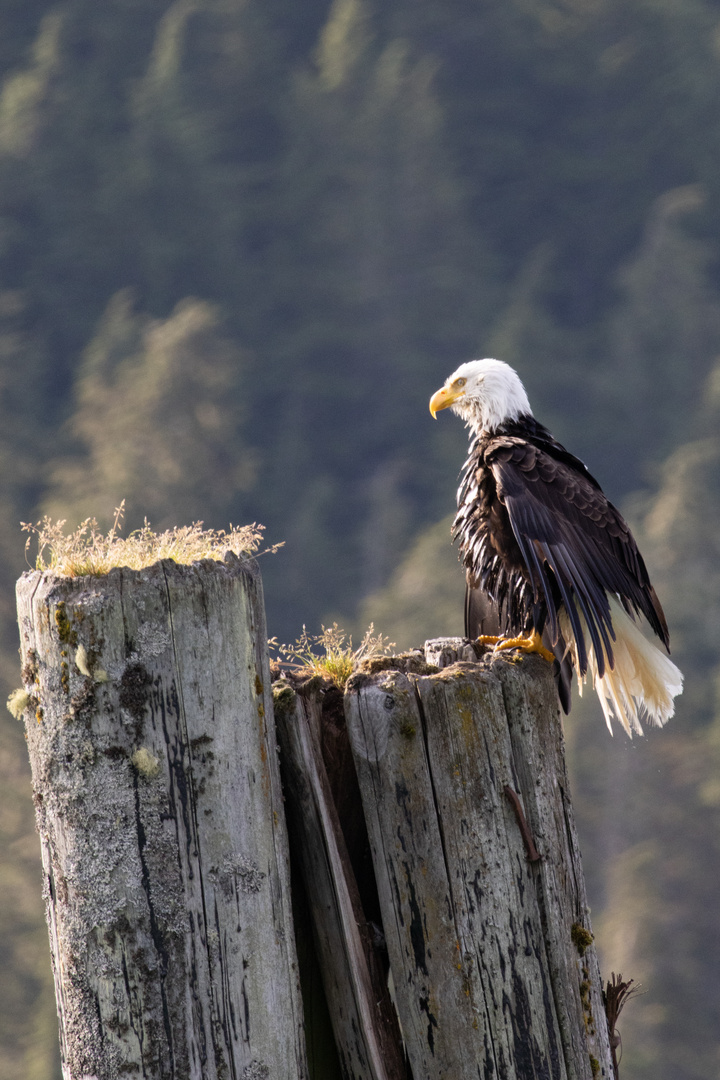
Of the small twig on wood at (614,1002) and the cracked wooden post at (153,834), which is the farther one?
the small twig on wood at (614,1002)

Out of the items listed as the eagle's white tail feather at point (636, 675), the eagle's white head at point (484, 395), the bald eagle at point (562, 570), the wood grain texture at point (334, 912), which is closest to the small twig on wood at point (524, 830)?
the wood grain texture at point (334, 912)

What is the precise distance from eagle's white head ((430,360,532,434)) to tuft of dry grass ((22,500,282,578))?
2.73 meters

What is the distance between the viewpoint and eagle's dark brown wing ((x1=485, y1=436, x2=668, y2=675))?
451 cm

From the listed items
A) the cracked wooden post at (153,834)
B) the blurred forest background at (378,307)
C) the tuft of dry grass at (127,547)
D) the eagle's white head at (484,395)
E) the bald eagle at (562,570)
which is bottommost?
the cracked wooden post at (153,834)

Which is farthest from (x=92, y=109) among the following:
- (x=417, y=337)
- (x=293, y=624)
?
(x=293, y=624)

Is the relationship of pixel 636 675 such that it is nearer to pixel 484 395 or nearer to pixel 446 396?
pixel 484 395

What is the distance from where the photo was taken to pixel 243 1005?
2797mm

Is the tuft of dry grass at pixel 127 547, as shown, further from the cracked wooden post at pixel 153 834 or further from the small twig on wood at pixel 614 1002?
the small twig on wood at pixel 614 1002

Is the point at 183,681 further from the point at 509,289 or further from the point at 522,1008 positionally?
the point at 509,289

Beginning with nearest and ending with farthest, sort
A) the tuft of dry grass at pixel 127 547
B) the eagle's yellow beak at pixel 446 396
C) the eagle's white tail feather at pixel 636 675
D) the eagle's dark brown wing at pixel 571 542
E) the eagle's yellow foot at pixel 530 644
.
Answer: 1. the tuft of dry grass at pixel 127 547
2. the eagle's yellow foot at pixel 530 644
3. the eagle's dark brown wing at pixel 571 542
4. the eagle's white tail feather at pixel 636 675
5. the eagle's yellow beak at pixel 446 396

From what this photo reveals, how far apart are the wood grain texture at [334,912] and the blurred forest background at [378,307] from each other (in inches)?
1122

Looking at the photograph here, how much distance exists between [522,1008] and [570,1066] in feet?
0.74

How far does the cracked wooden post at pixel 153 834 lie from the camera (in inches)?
108

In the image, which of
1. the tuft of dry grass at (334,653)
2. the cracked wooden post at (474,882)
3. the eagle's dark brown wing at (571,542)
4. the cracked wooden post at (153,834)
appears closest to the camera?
the cracked wooden post at (153,834)
